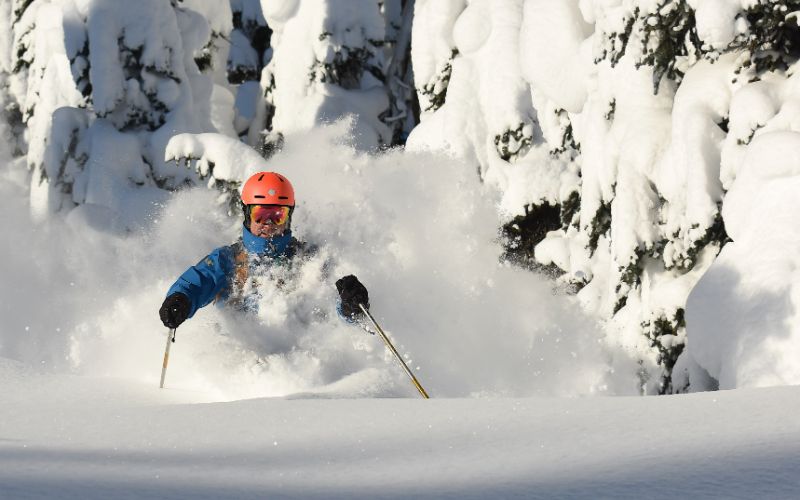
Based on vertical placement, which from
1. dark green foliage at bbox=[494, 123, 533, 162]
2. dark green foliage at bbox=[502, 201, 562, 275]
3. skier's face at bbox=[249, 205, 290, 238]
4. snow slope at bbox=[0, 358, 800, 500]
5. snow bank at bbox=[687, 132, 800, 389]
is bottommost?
snow slope at bbox=[0, 358, 800, 500]

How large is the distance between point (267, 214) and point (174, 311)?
176cm

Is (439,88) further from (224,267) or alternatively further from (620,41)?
(224,267)

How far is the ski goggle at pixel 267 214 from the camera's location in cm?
786

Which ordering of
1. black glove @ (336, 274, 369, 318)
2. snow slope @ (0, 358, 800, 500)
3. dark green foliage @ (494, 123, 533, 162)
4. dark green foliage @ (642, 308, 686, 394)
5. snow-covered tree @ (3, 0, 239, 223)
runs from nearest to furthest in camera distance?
1. snow slope @ (0, 358, 800, 500)
2. dark green foliage @ (642, 308, 686, 394)
3. black glove @ (336, 274, 369, 318)
4. dark green foliage @ (494, 123, 533, 162)
5. snow-covered tree @ (3, 0, 239, 223)

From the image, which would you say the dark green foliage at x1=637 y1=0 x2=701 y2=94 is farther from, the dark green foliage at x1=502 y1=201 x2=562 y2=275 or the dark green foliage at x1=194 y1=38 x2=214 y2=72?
the dark green foliage at x1=194 y1=38 x2=214 y2=72

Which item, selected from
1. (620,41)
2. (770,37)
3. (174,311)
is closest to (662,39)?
(620,41)

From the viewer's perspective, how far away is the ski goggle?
7855mm

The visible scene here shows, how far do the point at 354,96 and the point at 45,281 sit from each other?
6.03m

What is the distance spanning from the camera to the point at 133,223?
14.4 m

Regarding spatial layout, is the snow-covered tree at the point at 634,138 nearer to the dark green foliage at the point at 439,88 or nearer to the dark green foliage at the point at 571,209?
the dark green foliage at the point at 571,209

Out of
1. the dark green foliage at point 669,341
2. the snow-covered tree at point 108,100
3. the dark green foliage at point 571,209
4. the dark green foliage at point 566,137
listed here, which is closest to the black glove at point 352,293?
the dark green foliage at point 669,341

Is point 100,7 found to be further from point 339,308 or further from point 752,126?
point 752,126

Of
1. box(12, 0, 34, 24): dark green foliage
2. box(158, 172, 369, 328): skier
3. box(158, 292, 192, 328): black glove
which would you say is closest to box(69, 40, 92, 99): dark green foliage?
box(12, 0, 34, 24): dark green foliage

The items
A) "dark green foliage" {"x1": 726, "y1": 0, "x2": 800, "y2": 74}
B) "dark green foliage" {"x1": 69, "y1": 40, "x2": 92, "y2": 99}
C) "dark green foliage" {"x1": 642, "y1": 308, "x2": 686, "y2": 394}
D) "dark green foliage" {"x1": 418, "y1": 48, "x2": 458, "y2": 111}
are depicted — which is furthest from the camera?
"dark green foliage" {"x1": 69, "y1": 40, "x2": 92, "y2": 99}
